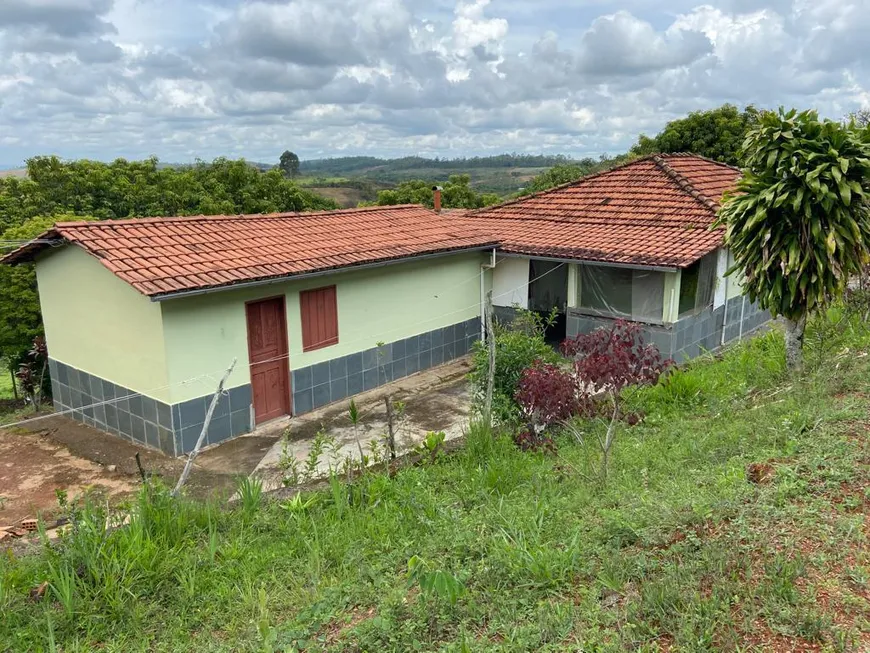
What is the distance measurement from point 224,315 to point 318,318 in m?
1.93

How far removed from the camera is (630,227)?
1459 cm

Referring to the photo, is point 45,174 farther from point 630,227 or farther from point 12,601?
point 12,601

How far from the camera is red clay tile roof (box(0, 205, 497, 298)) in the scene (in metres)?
9.57

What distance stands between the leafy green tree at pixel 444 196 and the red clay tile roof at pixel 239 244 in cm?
1894

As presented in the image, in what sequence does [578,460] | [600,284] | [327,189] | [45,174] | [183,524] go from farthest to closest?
[327,189] → [45,174] → [600,284] → [578,460] → [183,524]

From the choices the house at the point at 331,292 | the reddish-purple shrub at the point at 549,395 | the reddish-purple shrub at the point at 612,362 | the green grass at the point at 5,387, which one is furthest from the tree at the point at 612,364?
the green grass at the point at 5,387

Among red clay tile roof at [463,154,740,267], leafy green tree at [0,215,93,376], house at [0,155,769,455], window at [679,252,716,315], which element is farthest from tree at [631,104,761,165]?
leafy green tree at [0,215,93,376]

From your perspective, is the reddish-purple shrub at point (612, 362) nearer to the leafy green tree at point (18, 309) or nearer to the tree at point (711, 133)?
the leafy green tree at point (18, 309)

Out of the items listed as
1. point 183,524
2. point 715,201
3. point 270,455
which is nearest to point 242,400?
point 270,455

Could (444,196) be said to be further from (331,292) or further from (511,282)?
(331,292)

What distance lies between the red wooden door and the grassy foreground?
175 inches

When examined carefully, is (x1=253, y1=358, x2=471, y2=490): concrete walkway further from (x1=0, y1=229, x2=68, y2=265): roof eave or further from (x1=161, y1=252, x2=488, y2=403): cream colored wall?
(x1=0, y1=229, x2=68, y2=265): roof eave

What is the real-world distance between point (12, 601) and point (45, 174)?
22.0 m

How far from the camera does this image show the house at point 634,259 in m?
12.9
